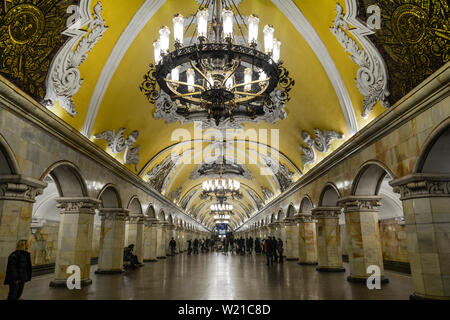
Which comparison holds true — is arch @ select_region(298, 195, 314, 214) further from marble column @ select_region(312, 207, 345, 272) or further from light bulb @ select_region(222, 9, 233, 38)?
light bulb @ select_region(222, 9, 233, 38)

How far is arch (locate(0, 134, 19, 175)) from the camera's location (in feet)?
17.4

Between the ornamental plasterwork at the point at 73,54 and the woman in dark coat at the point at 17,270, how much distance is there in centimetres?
309

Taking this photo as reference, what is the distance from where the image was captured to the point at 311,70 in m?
8.62

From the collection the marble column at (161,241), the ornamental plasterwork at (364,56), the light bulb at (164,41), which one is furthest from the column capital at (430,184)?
the marble column at (161,241)

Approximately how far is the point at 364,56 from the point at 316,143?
479cm

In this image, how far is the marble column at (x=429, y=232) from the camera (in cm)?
531

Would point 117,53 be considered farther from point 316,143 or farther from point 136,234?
point 136,234

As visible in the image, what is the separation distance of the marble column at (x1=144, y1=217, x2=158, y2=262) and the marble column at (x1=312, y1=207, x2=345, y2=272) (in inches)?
360

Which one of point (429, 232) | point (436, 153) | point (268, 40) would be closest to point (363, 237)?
point (429, 232)

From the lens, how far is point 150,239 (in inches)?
661

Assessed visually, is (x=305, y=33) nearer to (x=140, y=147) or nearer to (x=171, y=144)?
(x=140, y=147)

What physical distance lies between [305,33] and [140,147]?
756 centimetres
